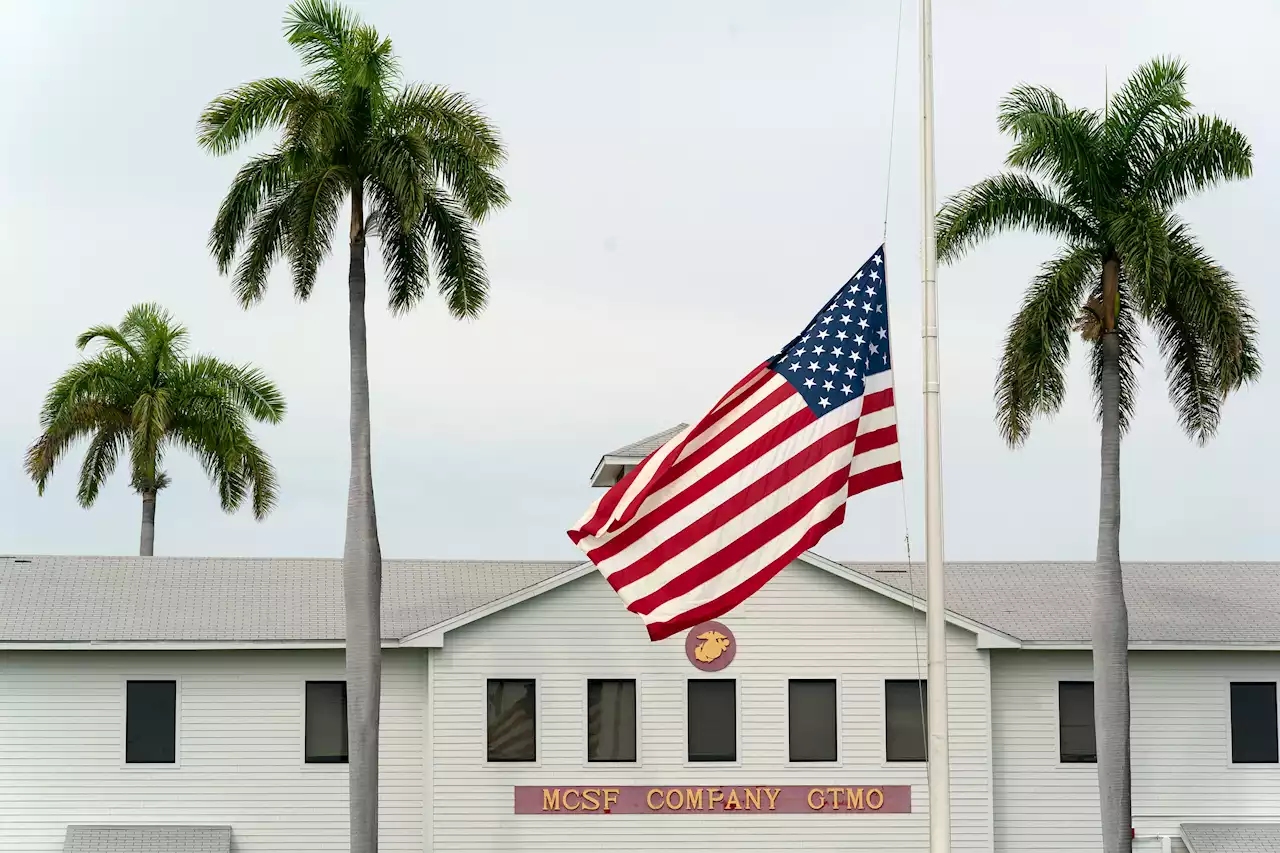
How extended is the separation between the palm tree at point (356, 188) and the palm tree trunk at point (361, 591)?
0.02 meters

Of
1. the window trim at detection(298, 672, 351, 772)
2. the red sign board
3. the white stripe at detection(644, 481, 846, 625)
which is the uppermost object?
the white stripe at detection(644, 481, 846, 625)

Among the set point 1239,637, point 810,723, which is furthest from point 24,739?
point 1239,637

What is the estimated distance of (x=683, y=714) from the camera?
29766 millimetres

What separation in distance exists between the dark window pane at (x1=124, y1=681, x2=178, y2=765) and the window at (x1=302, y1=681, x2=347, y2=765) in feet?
7.11

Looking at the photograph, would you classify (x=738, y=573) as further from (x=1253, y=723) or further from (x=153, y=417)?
(x=153, y=417)

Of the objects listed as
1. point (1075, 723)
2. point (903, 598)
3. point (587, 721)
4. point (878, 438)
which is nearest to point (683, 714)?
point (587, 721)

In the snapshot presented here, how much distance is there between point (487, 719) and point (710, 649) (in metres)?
3.88

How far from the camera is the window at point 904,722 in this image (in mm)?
30062

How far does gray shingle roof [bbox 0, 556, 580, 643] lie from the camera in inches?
1176

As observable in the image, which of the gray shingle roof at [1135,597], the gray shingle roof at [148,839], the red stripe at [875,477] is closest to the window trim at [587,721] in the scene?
the gray shingle roof at [1135,597]

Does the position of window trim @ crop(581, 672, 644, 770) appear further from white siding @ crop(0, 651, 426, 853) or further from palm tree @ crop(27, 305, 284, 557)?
palm tree @ crop(27, 305, 284, 557)

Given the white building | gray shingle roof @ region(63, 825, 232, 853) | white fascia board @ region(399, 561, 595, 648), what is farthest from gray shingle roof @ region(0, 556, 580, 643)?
gray shingle roof @ region(63, 825, 232, 853)

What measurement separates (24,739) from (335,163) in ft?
35.1

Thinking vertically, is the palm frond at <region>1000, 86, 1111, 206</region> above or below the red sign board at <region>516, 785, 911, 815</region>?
above
